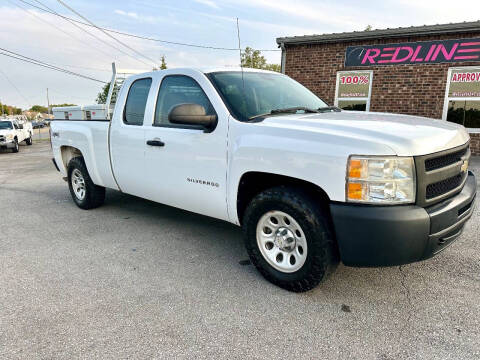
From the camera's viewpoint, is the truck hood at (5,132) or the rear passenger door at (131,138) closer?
the rear passenger door at (131,138)

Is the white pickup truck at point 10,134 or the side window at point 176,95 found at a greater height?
the side window at point 176,95

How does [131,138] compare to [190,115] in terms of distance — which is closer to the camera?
[190,115]

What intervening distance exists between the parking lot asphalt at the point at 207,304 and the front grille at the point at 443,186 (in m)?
0.85

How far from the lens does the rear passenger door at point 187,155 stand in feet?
10.5

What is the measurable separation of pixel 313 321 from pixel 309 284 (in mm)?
311

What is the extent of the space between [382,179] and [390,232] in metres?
0.34

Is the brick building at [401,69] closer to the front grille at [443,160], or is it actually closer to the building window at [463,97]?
the building window at [463,97]

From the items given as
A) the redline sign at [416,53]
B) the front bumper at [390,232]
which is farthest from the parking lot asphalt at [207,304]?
the redline sign at [416,53]

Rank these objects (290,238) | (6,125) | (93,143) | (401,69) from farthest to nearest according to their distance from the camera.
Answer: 1. (6,125)
2. (401,69)
3. (93,143)
4. (290,238)

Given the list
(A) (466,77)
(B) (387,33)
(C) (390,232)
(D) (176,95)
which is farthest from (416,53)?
(C) (390,232)

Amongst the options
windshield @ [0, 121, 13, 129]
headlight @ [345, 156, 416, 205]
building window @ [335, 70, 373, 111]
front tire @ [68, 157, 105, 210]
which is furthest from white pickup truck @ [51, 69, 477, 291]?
windshield @ [0, 121, 13, 129]

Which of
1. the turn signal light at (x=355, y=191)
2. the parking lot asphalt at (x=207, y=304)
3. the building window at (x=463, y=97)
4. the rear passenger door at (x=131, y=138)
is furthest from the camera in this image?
the building window at (x=463, y=97)

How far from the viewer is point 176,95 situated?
3.69 metres

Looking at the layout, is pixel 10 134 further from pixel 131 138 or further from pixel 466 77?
pixel 466 77
